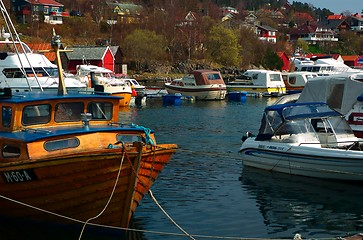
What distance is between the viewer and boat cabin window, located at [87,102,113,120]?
16.4 m

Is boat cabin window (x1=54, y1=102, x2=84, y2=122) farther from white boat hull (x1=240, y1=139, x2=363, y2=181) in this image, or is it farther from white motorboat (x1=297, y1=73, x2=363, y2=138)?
white motorboat (x1=297, y1=73, x2=363, y2=138)

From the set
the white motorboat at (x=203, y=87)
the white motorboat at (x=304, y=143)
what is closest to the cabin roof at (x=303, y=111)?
the white motorboat at (x=304, y=143)

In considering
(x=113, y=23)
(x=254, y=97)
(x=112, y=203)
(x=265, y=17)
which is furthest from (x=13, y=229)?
(x=265, y=17)

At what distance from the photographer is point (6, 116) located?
A: 15.7 meters

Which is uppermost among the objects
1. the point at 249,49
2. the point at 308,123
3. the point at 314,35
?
the point at 314,35

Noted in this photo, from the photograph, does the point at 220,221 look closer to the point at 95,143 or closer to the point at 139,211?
the point at 139,211

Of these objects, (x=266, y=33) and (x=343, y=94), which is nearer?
(x=343, y=94)

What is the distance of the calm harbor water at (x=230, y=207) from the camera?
1571cm

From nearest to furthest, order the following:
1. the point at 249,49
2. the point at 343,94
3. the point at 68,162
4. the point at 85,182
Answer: the point at 68,162 → the point at 85,182 → the point at 343,94 → the point at 249,49

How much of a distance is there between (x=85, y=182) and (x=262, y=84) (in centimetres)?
5181

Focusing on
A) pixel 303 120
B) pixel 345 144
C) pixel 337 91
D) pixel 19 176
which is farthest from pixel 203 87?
pixel 19 176

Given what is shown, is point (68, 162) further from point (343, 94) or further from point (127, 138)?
point (343, 94)

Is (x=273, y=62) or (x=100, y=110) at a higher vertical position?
(x=100, y=110)

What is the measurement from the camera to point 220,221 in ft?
55.2
